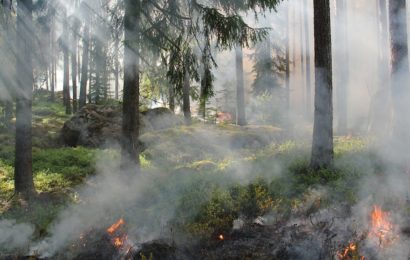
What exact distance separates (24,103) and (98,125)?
6621 mm


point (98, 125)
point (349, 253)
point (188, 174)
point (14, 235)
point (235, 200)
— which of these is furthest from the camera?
point (98, 125)

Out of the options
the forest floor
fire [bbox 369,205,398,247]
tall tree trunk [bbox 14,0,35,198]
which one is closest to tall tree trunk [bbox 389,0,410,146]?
the forest floor

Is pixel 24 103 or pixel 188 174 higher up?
pixel 24 103

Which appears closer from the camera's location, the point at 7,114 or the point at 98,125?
the point at 98,125

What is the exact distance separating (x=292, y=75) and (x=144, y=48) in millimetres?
35769

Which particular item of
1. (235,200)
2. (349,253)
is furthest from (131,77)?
(349,253)

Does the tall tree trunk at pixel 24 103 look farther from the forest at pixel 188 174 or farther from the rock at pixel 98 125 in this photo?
the rock at pixel 98 125

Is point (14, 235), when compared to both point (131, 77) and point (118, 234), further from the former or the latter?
point (131, 77)

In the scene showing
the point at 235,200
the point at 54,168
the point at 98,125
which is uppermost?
the point at 98,125

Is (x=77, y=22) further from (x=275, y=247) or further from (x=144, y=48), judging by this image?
(x=275, y=247)

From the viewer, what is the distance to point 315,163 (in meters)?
8.95

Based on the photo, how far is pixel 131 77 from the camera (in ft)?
32.2

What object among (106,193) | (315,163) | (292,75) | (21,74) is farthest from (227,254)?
(292,75)

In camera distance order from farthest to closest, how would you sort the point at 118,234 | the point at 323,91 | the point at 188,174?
1. the point at 188,174
2. the point at 323,91
3. the point at 118,234
